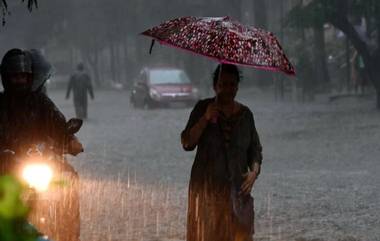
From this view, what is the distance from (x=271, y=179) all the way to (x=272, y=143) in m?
5.86

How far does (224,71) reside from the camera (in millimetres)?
4801

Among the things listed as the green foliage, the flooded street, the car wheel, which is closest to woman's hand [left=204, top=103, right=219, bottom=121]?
the green foliage

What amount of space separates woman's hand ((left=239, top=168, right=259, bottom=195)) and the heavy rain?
258 mm

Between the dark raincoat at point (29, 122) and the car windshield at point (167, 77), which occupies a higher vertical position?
the car windshield at point (167, 77)

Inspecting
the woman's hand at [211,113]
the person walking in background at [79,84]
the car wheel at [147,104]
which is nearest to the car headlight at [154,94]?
the car wheel at [147,104]

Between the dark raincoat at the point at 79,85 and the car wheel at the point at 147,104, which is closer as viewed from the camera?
the dark raincoat at the point at 79,85

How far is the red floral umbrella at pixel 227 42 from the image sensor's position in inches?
189

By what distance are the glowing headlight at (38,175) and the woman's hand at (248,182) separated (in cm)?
111

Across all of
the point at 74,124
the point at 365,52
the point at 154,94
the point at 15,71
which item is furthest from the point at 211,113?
the point at 154,94

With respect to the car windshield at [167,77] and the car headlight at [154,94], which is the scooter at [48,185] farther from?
the car windshield at [167,77]

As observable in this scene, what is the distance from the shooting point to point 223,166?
4.84 m

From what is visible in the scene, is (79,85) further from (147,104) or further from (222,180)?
(222,180)

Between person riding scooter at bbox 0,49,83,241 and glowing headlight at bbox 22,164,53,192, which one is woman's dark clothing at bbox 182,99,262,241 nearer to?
person riding scooter at bbox 0,49,83,241

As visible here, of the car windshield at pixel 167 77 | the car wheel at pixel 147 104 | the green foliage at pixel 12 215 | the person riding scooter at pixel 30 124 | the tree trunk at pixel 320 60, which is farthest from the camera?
the tree trunk at pixel 320 60
